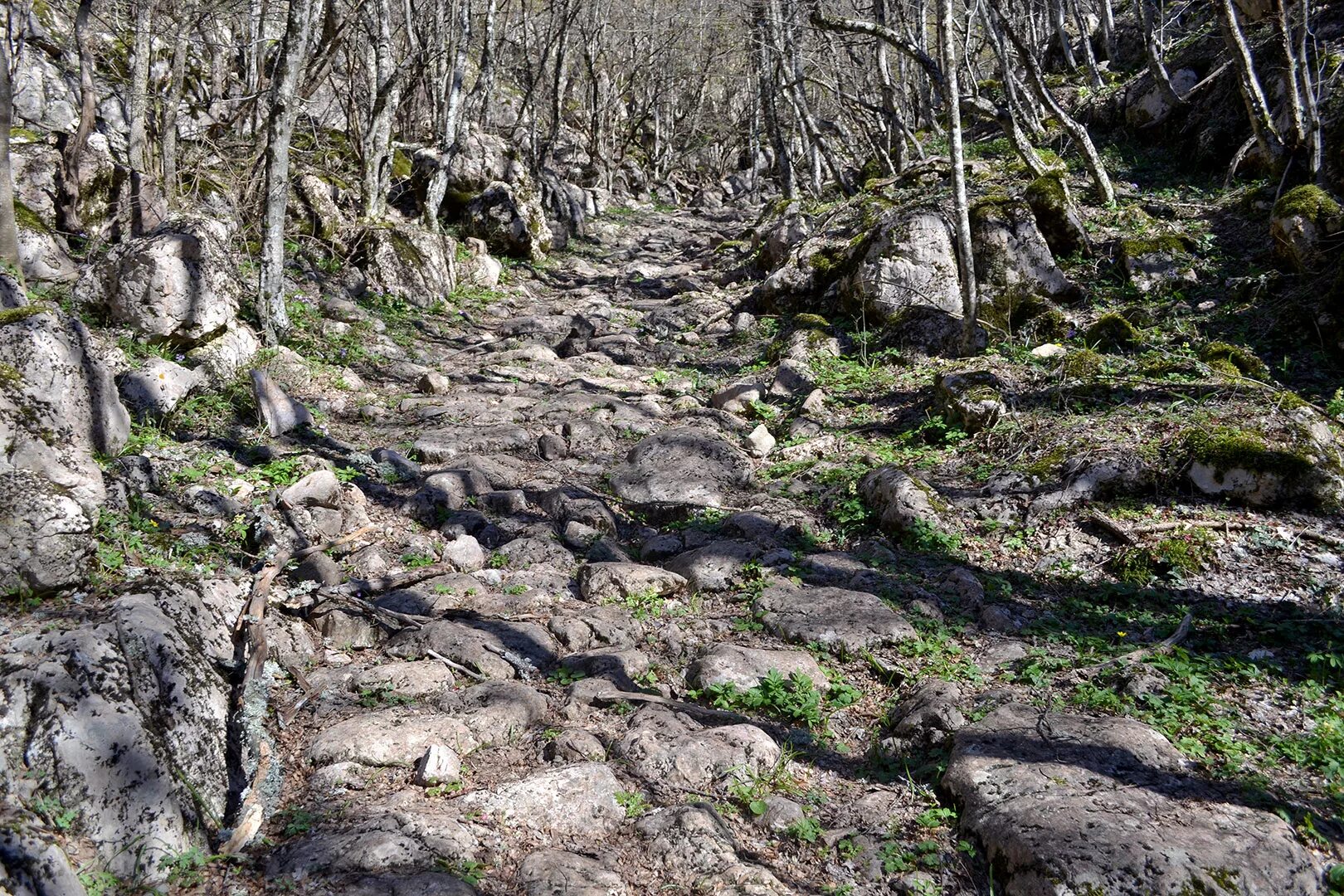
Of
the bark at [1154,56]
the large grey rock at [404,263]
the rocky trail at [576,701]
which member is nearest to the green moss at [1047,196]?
the bark at [1154,56]

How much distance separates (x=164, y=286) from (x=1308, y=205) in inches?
458

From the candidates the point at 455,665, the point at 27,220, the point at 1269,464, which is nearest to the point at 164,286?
the point at 27,220

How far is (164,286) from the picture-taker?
23.8 ft

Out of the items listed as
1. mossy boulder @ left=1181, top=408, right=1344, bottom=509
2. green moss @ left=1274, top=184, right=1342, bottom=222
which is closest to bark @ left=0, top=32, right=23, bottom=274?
mossy boulder @ left=1181, top=408, right=1344, bottom=509

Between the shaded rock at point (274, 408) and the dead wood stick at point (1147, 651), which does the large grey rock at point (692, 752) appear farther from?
the shaded rock at point (274, 408)

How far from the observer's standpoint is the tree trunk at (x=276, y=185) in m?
8.41

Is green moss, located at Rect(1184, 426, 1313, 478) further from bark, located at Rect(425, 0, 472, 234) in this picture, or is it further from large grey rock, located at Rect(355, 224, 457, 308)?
bark, located at Rect(425, 0, 472, 234)

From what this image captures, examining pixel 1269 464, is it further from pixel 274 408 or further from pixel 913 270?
pixel 274 408

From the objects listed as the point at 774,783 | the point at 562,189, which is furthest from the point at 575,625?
the point at 562,189

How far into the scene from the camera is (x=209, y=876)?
8.91ft

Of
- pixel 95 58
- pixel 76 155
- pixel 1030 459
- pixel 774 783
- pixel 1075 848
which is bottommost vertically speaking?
pixel 774 783

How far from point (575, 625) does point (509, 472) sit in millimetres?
2464

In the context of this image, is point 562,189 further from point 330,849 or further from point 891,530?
point 330,849

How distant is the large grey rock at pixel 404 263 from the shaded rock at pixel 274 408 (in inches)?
197
